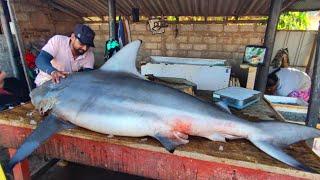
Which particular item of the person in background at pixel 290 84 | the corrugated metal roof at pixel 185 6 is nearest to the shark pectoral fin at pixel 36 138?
the person in background at pixel 290 84

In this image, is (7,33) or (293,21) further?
(293,21)

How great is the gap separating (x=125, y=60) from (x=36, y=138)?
856 millimetres

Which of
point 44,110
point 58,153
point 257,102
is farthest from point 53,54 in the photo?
point 257,102

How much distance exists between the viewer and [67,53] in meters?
2.61

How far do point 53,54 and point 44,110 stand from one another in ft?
2.60

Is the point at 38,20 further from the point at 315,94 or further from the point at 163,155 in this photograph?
the point at 315,94

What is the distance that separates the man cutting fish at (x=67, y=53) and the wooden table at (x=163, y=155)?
25.1 inches

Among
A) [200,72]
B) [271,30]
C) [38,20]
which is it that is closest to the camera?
[271,30]

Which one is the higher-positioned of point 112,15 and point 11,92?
point 112,15

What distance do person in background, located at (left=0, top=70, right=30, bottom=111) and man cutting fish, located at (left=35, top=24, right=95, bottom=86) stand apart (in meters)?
1.64

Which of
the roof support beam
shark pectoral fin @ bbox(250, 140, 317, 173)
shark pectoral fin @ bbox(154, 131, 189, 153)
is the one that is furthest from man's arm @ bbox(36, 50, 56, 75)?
the roof support beam

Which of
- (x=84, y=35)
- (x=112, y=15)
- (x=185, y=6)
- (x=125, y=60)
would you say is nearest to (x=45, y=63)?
(x=84, y=35)

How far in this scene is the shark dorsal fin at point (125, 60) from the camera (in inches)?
77.8

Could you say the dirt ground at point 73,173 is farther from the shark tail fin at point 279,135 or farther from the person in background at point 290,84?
the person in background at point 290,84
